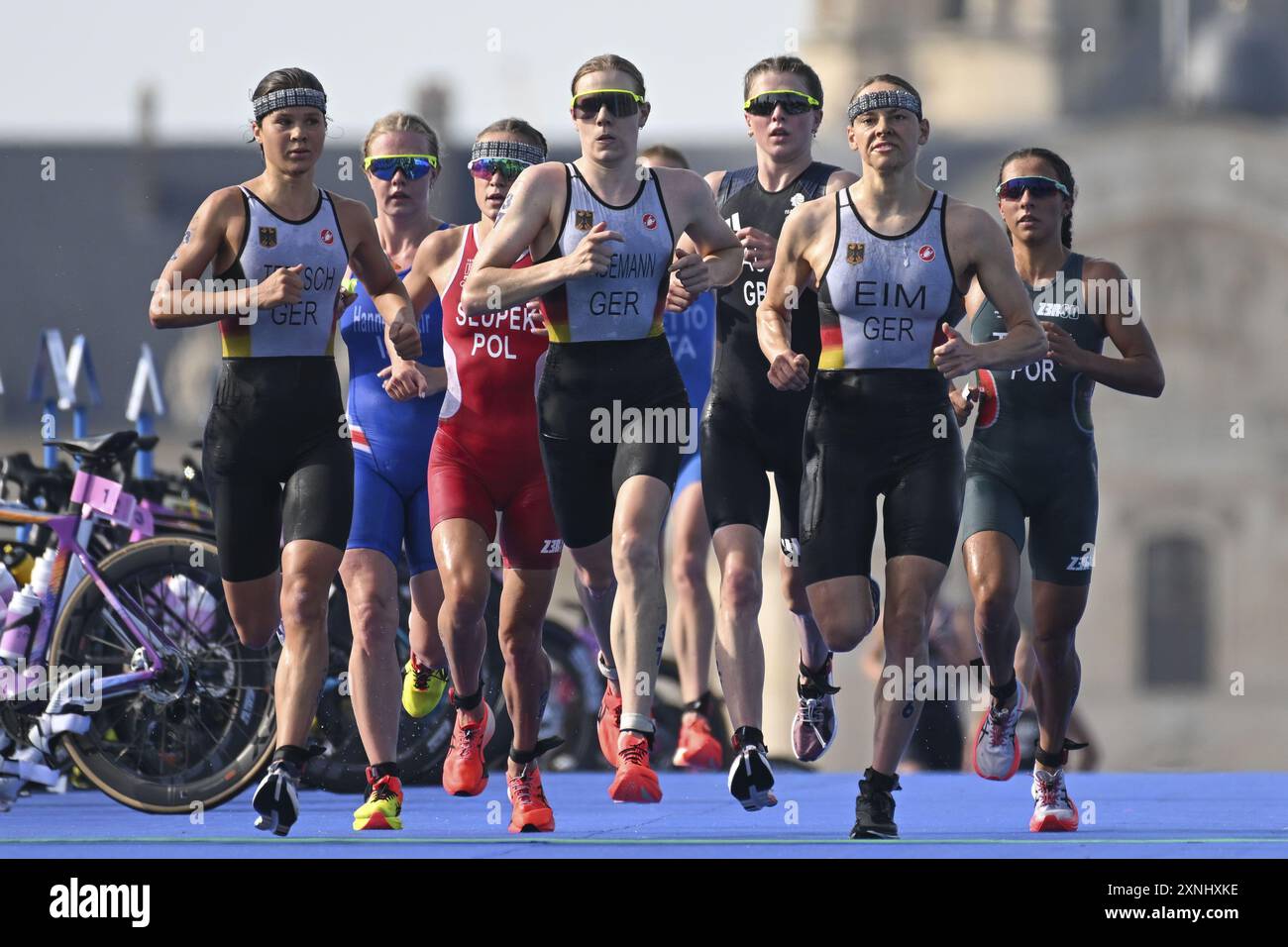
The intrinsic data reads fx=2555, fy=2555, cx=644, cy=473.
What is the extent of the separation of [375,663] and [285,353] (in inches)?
47.6

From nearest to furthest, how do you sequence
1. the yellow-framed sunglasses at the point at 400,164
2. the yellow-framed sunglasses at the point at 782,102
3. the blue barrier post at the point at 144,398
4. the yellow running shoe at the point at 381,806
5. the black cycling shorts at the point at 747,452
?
the yellow running shoe at the point at 381,806 → the yellow-framed sunglasses at the point at 782,102 → the black cycling shorts at the point at 747,452 → the yellow-framed sunglasses at the point at 400,164 → the blue barrier post at the point at 144,398

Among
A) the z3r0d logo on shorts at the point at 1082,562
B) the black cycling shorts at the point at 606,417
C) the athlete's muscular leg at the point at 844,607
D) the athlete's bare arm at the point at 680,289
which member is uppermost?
the athlete's bare arm at the point at 680,289

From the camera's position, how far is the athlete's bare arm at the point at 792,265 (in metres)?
9.16

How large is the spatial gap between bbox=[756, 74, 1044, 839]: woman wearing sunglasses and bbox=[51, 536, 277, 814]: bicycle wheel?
8.76 ft

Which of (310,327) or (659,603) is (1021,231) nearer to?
(659,603)

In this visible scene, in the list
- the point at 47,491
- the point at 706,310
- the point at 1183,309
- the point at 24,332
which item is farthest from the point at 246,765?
the point at 1183,309

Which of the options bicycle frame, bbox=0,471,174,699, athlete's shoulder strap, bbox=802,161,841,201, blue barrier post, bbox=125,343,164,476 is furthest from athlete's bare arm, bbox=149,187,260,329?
blue barrier post, bbox=125,343,164,476

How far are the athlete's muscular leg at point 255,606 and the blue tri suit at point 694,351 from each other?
2.51m

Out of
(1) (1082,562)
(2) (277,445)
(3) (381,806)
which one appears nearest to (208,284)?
(2) (277,445)

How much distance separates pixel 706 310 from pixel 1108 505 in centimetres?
4190

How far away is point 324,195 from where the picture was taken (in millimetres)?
9414

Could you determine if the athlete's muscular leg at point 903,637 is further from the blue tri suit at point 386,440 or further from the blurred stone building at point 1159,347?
the blurred stone building at point 1159,347

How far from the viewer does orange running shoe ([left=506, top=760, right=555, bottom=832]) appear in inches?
368

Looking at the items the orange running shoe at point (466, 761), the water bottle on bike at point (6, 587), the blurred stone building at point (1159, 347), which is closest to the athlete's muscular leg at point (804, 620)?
the orange running shoe at point (466, 761)
